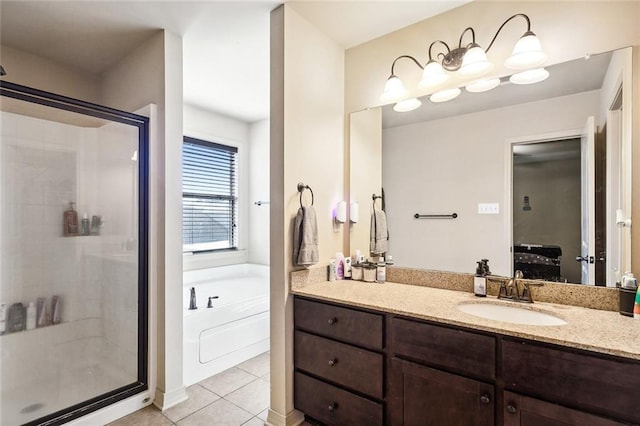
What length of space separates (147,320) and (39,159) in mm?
1228

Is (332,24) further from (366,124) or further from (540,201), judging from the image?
(540,201)

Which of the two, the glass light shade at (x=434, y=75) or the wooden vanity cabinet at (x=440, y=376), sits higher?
the glass light shade at (x=434, y=75)

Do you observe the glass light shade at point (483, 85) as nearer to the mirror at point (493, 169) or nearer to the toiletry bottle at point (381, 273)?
the mirror at point (493, 169)

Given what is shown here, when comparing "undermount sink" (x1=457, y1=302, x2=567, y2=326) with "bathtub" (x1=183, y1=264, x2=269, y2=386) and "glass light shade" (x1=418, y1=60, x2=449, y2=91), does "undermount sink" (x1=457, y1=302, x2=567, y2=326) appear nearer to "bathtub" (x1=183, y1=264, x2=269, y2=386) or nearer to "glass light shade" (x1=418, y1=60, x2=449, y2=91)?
"glass light shade" (x1=418, y1=60, x2=449, y2=91)

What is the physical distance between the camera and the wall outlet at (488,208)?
185 cm

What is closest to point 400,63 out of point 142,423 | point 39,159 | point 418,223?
point 418,223

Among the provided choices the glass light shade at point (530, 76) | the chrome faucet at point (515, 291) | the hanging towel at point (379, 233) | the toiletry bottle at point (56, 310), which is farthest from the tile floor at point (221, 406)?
the glass light shade at point (530, 76)

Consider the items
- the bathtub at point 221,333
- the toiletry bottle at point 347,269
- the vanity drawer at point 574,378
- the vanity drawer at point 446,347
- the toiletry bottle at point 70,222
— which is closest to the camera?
the vanity drawer at point 574,378

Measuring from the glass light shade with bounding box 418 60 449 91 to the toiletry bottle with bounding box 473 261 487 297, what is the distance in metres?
1.13

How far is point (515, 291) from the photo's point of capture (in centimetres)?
169

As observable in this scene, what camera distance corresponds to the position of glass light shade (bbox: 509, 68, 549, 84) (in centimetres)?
168

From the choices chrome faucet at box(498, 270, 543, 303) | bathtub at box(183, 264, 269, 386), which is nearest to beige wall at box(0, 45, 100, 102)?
bathtub at box(183, 264, 269, 386)

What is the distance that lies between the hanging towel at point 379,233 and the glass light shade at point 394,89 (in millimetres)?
773

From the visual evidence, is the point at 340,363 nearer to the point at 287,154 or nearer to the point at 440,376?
the point at 440,376
